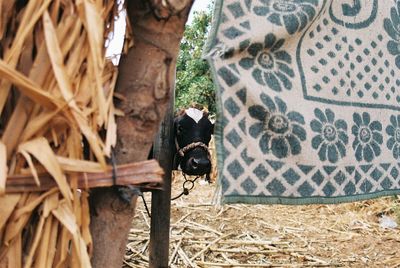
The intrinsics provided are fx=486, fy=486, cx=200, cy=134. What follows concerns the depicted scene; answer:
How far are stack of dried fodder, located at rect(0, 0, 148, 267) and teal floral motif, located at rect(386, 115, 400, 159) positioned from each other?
3.46ft

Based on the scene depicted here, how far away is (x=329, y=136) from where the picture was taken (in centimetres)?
134

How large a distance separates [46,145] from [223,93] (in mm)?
605

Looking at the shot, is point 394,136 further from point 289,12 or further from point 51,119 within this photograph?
point 51,119

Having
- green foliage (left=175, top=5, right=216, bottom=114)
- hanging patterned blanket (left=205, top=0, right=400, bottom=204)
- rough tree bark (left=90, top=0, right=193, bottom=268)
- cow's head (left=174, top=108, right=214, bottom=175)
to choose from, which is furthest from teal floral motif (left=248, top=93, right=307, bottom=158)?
green foliage (left=175, top=5, right=216, bottom=114)

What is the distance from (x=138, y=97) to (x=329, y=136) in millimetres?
726

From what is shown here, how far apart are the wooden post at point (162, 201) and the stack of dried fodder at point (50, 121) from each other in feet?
3.18

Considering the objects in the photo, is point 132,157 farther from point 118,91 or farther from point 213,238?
point 213,238

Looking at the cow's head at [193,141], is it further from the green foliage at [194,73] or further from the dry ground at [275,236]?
the green foliage at [194,73]

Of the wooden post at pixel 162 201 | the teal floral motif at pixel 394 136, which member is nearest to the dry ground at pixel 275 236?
the wooden post at pixel 162 201

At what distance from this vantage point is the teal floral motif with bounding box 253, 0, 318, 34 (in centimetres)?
129

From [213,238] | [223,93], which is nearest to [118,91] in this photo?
[223,93]

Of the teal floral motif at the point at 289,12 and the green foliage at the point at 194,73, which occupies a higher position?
the green foliage at the point at 194,73

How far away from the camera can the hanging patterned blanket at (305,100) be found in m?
1.20

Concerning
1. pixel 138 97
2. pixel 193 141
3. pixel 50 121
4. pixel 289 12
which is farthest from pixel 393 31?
pixel 50 121
